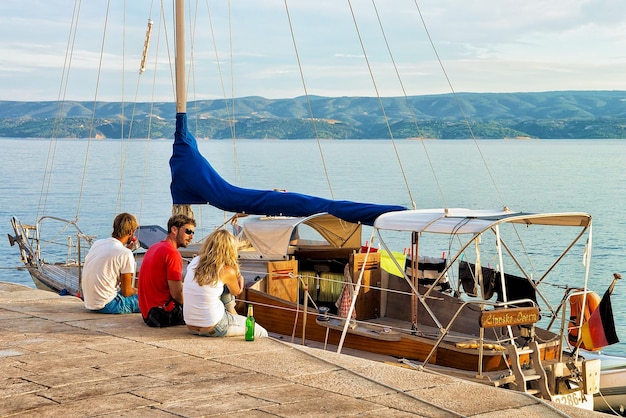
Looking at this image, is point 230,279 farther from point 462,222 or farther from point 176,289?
point 462,222

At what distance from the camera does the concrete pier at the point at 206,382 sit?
730 cm

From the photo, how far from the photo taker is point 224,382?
809 cm

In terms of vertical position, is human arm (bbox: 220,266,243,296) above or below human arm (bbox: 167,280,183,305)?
above

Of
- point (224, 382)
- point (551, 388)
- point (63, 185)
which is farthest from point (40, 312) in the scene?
point (63, 185)

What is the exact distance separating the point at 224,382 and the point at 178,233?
2682 millimetres

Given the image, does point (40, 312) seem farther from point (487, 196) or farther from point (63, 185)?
point (63, 185)

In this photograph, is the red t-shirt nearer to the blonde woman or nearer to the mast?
the blonde woman

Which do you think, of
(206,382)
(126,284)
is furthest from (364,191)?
(206,382)

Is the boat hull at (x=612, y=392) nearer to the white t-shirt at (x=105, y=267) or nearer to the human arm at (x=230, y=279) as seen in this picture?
the human arm at (x=230, y=279)

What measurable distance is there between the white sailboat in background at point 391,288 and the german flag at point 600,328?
0.34 meters

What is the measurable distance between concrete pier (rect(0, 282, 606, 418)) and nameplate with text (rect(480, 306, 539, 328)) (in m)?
1.95

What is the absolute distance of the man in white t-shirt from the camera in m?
10.9

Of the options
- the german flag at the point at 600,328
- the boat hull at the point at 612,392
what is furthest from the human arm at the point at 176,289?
the boat hull at the point at 612,392

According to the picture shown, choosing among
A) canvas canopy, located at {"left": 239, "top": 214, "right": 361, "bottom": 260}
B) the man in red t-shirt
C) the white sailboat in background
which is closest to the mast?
the white sailboat in background
